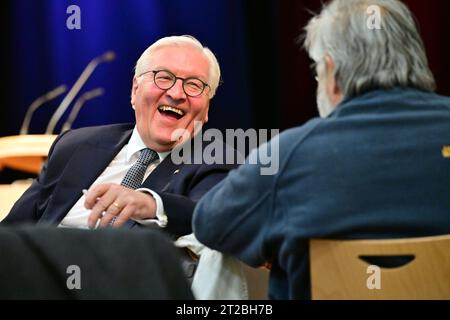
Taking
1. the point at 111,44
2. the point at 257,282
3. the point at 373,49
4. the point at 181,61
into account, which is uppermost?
the point at 373,49

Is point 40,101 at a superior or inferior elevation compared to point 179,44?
inferior

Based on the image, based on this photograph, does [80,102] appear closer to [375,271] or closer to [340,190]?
[340,190]

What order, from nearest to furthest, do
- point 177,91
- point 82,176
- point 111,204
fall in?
1. point 111,204
2. point 82,176
3. point 177,91

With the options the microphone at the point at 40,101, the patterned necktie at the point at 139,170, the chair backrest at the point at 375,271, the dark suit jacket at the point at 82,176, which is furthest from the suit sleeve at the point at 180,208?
the microphone at the point at 40,101

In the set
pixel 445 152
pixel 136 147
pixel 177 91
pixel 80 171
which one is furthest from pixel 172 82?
pixel 445 152

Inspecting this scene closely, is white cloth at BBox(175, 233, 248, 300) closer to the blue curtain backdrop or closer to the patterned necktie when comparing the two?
the patterned necktie

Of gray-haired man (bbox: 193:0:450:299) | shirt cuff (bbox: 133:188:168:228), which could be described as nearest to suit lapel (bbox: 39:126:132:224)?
shirt cuff (bbox: 133:188:168:228)

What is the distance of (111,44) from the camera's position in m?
3.89

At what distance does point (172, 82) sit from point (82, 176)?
0.41 metres

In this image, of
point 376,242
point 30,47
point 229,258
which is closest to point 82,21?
point 30,47

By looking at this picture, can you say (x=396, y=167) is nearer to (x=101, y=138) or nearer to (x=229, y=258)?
(x=229, y=258)

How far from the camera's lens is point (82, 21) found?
385cm

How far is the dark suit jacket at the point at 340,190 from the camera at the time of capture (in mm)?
1313

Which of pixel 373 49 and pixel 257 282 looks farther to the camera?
pixel 257 282
